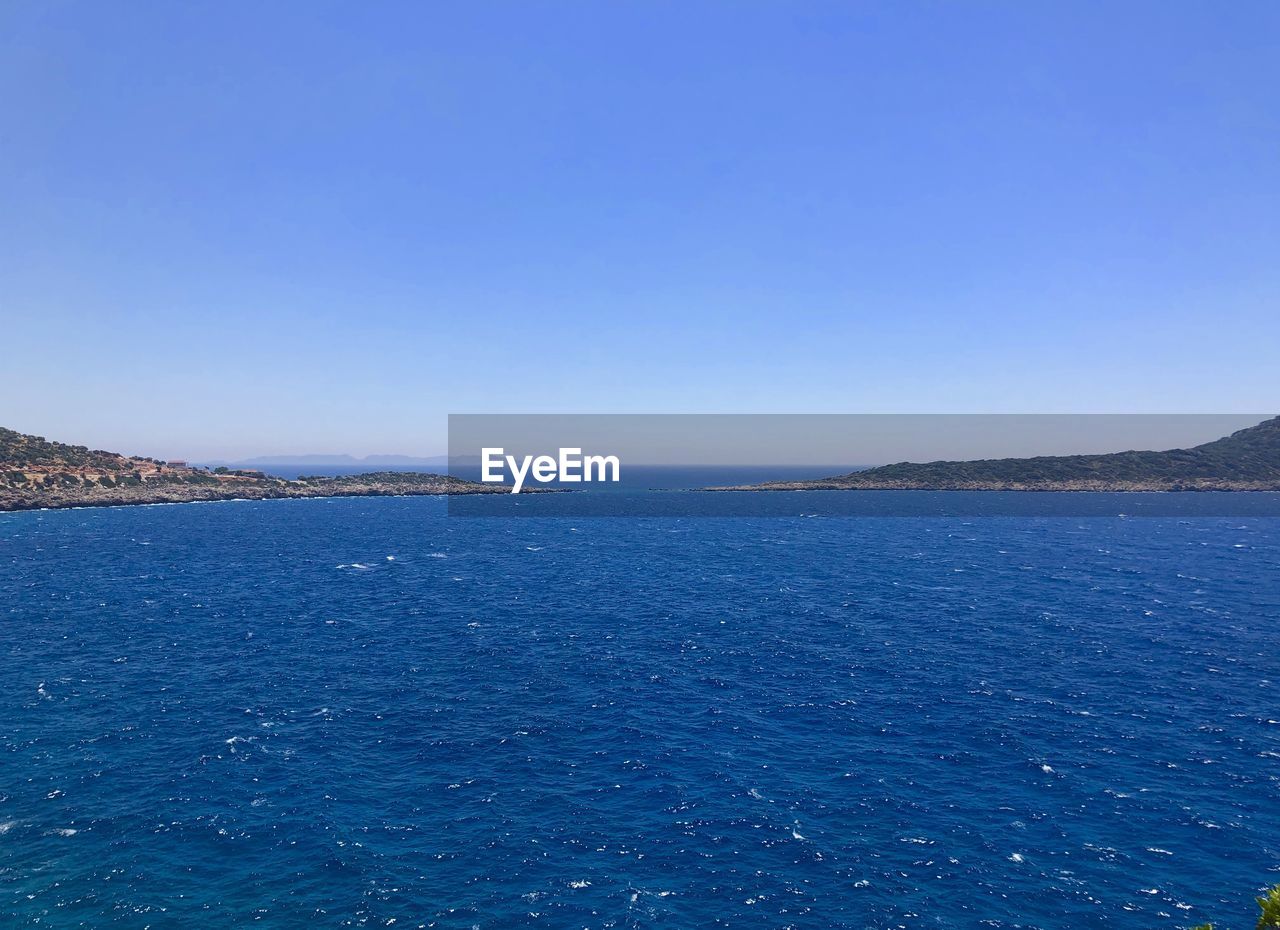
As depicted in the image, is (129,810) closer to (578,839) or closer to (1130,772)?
(578,839)

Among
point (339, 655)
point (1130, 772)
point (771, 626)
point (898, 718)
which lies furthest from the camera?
point (771, 626)

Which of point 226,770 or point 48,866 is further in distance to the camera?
point 226,770

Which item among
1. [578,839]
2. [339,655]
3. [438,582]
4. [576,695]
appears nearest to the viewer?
[578,839]

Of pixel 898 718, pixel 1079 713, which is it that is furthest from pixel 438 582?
pixel 1079 713

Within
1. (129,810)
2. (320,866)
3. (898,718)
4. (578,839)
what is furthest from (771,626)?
(129,810)

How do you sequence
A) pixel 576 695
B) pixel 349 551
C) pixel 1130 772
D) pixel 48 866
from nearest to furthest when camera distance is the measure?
1. pixel 48 866
2. pixel 1130 772
3. pixel 576 695
4. pixel 349 551

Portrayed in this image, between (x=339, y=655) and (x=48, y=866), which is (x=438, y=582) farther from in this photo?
(x=48, y=866)
